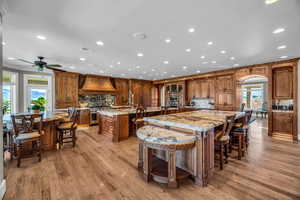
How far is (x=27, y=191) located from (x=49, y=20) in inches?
105

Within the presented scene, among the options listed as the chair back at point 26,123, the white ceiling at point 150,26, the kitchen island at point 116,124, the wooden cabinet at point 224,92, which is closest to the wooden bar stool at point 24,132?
the chair back at point 26,123

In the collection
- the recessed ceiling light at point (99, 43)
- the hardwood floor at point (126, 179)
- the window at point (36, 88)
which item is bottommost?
the hardwood floor at point (126, 179)

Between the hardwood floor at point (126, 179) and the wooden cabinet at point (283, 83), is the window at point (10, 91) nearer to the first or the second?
the hardwood floor at point (126, 179)

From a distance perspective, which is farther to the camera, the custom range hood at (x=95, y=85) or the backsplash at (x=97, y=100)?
the backsplash at (x=97, y=100)

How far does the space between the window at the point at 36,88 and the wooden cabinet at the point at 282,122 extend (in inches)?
366

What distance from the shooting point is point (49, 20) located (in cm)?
219

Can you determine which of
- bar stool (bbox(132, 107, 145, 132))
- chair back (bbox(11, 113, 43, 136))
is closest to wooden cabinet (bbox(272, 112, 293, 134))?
bar stool (bbox(132, 107, 145, 132))

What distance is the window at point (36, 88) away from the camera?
5.76 meters

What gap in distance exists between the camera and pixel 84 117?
21.1 feet

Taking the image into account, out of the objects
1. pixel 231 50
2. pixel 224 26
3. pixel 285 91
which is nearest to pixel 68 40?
pixel 224 26

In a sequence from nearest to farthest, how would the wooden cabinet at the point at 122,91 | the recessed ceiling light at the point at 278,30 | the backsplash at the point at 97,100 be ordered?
the recessed ceiling light at the point at 278,30 → the backsplash at the point at 97,100 → the wooden cabinet at the point at 122,91

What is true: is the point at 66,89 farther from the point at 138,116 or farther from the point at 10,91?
the point at 138,116

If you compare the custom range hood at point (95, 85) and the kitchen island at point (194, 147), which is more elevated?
the custom range hood at point (95, 85)

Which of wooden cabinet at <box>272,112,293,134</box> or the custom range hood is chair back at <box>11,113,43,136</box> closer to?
the custom range hood
